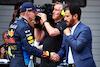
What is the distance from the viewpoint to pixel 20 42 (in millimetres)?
5199

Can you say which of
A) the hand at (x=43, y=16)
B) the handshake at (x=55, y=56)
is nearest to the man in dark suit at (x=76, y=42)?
the handshake at (x=55, y=56)

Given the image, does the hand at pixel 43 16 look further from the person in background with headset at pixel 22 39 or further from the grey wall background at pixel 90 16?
the grey wall background at pixel 90 16

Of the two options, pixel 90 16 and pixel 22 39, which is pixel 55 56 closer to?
pixel 22 39

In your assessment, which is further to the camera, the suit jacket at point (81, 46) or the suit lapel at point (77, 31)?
the suit lapel at point (77, 31)

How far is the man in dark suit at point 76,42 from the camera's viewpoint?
4660mm

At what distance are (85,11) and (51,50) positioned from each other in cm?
525

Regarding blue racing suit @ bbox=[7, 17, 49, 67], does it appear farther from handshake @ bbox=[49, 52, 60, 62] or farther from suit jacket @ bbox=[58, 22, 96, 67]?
suit jacket @ bbox=[58, 22, 96, 67]

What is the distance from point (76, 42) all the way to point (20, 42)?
1.06 meters

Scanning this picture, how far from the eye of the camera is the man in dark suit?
466 centimetres

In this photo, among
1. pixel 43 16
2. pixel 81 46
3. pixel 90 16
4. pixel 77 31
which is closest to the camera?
pixel 81 46

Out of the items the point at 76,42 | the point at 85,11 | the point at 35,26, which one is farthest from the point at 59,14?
the point at 85,11

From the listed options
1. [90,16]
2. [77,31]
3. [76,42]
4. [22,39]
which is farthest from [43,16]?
[90,16]

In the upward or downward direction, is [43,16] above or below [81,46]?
above

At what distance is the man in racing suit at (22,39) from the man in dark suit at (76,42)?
608 millimetres
